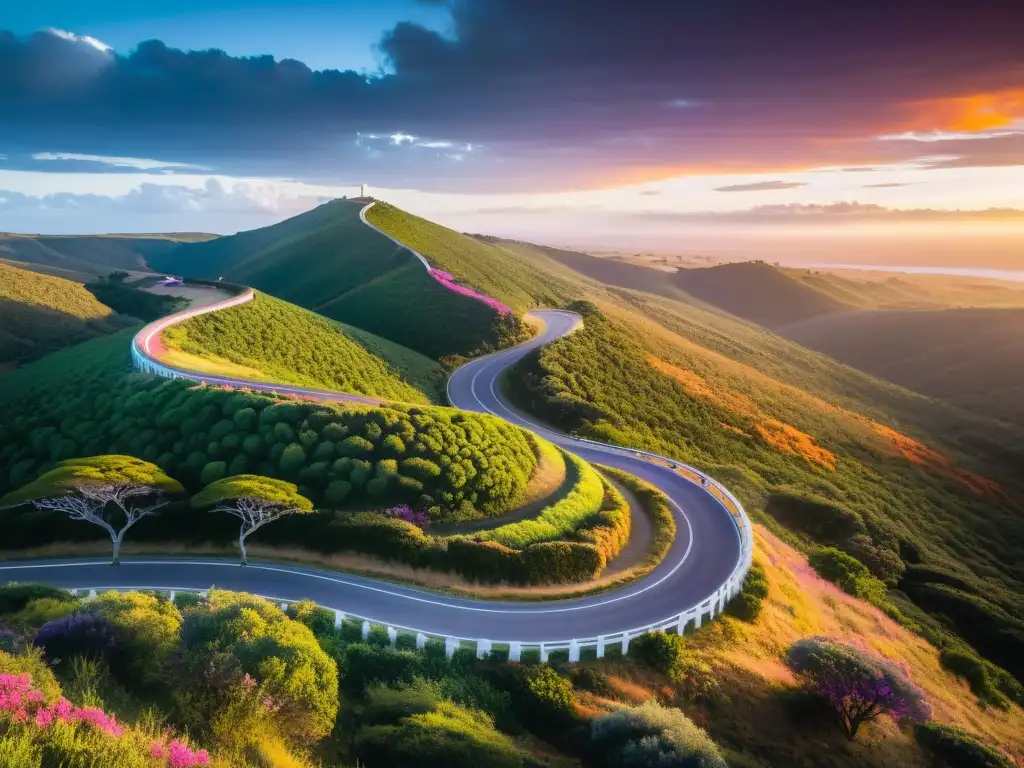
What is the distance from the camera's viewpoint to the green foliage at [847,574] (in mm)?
30766

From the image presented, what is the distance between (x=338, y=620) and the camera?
17.9 m

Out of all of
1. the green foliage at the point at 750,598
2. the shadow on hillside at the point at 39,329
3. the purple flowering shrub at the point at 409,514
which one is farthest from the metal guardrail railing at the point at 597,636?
the shadow on hillside at the point at 39,329

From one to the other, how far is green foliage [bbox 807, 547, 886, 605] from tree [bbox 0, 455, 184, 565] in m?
28.9

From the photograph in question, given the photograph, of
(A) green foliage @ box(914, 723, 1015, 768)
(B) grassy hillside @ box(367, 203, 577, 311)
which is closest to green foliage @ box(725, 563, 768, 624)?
(A) green foliage @ box(914, 723, 1015, 768)

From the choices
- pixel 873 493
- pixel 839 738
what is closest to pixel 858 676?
pixel 839 738

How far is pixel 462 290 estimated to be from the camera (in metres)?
74.1

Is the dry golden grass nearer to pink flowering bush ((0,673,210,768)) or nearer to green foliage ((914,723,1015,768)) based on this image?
green foliage ((914,723,1015,768))

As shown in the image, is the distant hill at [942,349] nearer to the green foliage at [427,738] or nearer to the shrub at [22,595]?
the green foliage at [427,738]

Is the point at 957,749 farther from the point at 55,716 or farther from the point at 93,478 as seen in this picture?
the point at 93,478

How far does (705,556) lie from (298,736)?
18.1m

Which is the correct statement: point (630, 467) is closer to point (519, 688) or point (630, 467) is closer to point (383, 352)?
point (519, 688)

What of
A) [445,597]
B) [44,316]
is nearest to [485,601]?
[445,597]

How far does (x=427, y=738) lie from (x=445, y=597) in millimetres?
8548

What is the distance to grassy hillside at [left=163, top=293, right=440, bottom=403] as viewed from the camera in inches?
1578
